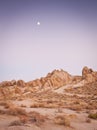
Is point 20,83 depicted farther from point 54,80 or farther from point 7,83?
point 54,80

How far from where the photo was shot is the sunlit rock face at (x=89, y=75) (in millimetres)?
65775

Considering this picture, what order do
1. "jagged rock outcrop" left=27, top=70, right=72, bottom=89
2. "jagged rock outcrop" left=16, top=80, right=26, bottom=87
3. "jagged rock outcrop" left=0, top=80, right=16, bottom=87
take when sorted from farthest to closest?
"jagged rock outcrop" left=27, top=70, right=72, bottom=89 < "jagged rock outcrop" left=16, top=80, right=26, bottom=87 < "jagged rock outcrop" left=0, top=80, right=16, bottom=87

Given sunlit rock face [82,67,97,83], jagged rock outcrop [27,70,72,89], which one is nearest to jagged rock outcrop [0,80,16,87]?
jagged rock outcrop [27,70,72,89]

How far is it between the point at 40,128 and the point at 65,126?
5.58 ft

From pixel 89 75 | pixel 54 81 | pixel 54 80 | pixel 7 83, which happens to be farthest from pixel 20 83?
pixel 89 75

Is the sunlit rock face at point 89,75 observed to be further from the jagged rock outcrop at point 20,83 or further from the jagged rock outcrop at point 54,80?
the jagged rock outcrop at point 20,83

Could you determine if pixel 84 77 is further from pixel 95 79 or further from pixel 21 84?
pixel 21 84

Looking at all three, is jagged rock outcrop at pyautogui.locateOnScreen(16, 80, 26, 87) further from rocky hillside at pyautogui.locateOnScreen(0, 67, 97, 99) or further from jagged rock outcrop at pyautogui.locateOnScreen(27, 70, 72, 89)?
jagged rock outcrop at pyautogui.locateOnScreen(27, 70, 72, 89)

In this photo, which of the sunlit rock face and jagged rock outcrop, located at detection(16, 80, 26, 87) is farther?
the sunlit rock face

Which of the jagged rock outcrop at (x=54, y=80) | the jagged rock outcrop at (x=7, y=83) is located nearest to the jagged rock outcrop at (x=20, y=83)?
the jagged rock outcrop at (x=7, y=83)

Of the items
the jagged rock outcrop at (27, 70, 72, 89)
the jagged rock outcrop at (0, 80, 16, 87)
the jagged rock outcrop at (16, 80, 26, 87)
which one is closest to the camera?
the jagged rock outcrop at (0, 80, 16, 87)

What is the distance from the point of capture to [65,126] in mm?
10328

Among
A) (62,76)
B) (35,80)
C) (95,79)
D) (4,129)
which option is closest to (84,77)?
Result: (95,79)

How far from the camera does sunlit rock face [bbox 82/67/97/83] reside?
65775 millimetres
